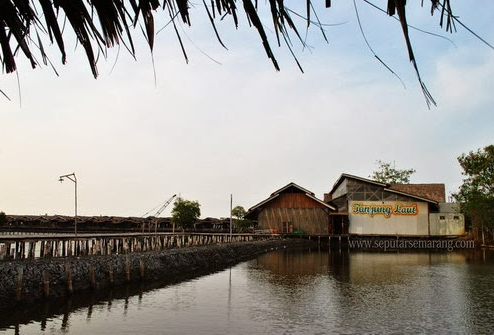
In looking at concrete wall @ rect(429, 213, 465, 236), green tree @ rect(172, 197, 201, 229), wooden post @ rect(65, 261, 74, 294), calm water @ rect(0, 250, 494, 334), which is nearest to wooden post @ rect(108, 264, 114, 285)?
calm water @ rect(0, 250, 494, 334)

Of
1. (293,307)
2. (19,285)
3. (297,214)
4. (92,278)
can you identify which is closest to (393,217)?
(297,214)

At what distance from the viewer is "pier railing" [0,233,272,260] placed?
66.1ft

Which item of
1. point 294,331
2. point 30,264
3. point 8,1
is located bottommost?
point 294,331

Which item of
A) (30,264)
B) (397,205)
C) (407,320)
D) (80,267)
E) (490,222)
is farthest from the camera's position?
(397,205)

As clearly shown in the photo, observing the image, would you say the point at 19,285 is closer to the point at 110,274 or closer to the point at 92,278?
the point at 92,278

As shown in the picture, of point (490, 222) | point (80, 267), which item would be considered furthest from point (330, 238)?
point (80, 267)

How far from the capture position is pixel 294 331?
1417 centimetres

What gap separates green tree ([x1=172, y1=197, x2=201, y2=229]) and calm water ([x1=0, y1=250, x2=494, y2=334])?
1134 inches

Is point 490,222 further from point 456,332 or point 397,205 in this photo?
point 456,332

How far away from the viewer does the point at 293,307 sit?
17.7 metres

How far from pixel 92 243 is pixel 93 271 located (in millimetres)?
5935

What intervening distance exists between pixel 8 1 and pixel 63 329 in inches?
538

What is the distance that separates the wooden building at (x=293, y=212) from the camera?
5434cm

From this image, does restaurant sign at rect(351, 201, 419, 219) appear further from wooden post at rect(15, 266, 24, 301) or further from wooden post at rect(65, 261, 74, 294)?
wooden post at rect(15, 266, 24, 301)
